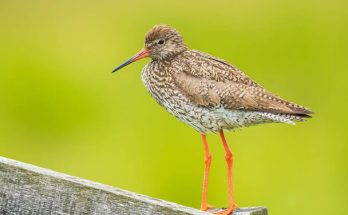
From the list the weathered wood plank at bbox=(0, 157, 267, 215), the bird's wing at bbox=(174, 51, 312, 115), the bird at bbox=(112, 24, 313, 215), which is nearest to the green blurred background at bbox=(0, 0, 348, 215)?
the bird at bbox=(112, 24, 313, 215)

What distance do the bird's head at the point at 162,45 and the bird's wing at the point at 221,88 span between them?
442 millimetres

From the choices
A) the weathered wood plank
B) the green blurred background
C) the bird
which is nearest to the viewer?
the weathered wood plank

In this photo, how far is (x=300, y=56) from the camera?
1398cm

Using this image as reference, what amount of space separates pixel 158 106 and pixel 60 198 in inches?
317

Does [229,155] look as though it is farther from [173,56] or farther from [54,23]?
[54,23]

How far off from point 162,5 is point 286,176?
450cm

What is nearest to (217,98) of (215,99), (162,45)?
(215,99)

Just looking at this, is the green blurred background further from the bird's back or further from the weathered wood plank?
the weathered wood plank

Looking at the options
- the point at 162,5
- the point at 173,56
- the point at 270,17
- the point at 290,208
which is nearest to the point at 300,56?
the point at 270,17

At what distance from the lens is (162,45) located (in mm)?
8516

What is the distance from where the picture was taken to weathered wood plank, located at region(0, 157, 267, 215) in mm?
4648

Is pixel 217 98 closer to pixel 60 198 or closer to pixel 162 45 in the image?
pixel 162 45

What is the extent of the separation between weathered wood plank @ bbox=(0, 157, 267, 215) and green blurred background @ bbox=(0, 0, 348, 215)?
6.30m

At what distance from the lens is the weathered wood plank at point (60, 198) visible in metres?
4.65
